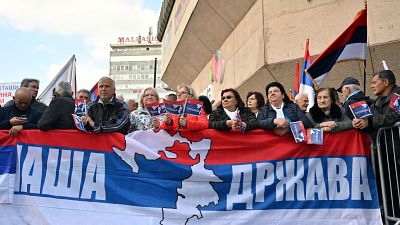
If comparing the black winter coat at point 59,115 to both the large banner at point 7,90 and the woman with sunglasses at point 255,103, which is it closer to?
the woman with sunglasses at point 255,103

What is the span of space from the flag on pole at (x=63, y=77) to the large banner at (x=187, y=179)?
3.87 metres

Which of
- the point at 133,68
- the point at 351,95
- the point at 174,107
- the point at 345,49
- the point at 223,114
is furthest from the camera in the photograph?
the point at 133,68

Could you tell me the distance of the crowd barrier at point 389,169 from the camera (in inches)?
173

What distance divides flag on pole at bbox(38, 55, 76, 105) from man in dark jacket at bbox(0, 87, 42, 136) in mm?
3441

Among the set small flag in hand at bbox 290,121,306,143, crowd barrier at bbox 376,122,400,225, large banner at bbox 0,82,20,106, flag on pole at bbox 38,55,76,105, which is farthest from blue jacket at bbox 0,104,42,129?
large banner at bbox 0,82,20,106

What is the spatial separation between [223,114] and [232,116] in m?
0.12

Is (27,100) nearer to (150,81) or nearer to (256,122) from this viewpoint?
(256,122)

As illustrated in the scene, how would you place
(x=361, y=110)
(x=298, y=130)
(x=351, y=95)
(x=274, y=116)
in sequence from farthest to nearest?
1. (x=351, y=95)
2. (x=274, y=116)
3. (x=298, y=130)
4. (x=361, y=110)

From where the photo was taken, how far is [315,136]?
181 inches

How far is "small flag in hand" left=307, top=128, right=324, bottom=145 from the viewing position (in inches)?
181

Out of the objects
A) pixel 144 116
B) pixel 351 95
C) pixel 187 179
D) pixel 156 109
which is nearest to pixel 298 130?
pixel 351 95

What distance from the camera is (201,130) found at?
4.89 metres

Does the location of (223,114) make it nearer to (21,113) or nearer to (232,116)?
(232,116)

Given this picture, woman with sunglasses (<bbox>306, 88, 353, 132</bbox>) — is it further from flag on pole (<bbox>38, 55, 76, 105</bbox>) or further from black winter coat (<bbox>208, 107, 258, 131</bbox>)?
flag on pole (<bbox>38, 55, 76, 105</bbox>)
